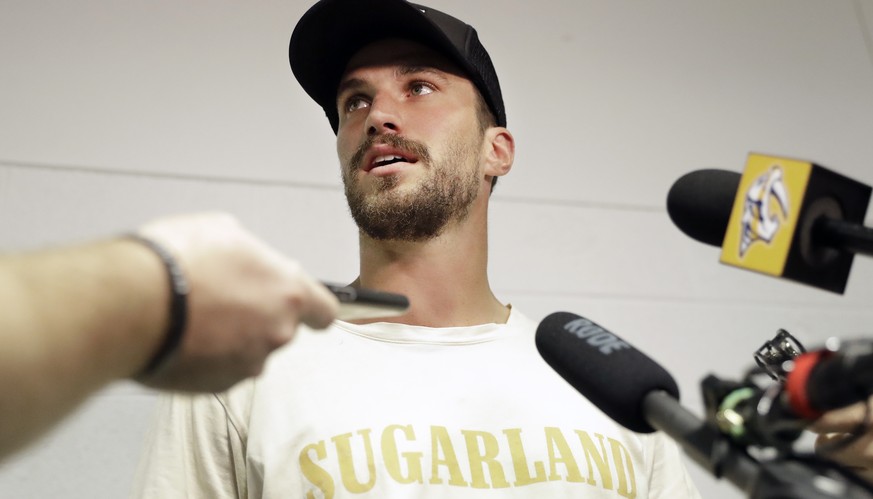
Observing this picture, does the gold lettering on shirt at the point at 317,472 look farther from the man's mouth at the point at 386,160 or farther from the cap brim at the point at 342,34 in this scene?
the cap brim at the point at 342,34

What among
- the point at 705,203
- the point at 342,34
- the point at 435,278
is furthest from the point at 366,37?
the point at 705,203

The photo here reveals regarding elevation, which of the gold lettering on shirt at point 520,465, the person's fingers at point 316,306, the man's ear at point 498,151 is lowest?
the gold lettering on shirt at point 520,465

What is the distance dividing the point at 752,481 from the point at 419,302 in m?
0.87

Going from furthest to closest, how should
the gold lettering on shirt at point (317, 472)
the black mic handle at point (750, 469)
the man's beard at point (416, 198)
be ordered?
the man's beard at point (416, 198) → the gold lettering on shirt at point (317, 472) → the black mic handle at point (750, 469)

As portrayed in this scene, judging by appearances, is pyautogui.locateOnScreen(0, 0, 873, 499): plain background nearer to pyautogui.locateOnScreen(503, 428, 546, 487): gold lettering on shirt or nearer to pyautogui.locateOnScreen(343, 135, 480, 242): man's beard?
pyautogui.locateOnScreen(343, 135, 480, 242): man's beard

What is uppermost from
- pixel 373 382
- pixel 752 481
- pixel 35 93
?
pixel 35 93

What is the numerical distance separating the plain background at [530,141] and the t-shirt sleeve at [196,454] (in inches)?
12.4

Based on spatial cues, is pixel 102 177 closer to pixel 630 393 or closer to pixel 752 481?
pixel 630 393

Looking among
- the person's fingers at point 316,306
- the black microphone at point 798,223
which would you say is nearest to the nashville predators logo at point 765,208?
the black microphone at point 798,223

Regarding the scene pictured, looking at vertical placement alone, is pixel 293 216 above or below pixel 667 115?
below

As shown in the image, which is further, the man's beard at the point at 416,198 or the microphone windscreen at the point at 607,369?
the man's beard at the point at 416,198

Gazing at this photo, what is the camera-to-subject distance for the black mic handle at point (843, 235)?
1.78 ft

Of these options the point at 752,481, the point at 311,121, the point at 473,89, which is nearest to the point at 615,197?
the point at 473,89

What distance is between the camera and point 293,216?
155cm
